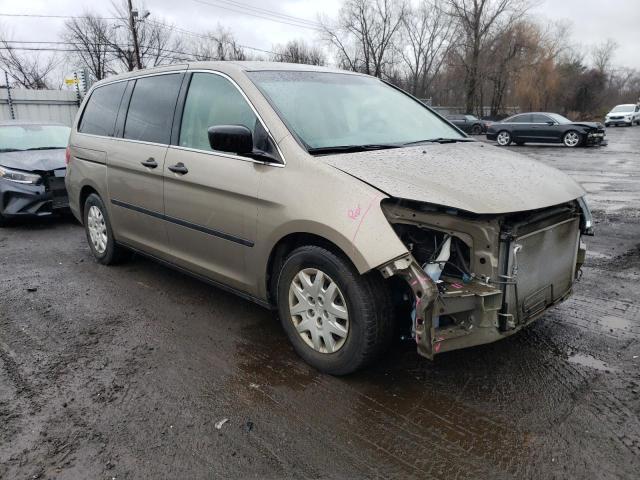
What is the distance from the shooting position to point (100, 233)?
5.41m

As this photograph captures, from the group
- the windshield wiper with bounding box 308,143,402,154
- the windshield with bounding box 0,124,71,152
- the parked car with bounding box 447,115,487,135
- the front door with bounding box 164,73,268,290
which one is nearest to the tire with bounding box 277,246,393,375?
the front door with bounding box 164,73,268,290

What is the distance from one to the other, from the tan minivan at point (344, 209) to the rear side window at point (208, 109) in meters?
0.01

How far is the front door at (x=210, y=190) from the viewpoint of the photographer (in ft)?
11.3

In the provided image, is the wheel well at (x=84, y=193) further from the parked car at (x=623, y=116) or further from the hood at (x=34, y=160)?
the parked car at (x=623, y=116)

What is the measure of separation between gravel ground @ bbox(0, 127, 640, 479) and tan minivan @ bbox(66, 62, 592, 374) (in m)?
0.35

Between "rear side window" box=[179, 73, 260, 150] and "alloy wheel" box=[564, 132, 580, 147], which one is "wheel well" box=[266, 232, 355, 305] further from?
"alloy wheel" box=[564, 132, 580, 147]

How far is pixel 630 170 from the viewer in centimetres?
1356

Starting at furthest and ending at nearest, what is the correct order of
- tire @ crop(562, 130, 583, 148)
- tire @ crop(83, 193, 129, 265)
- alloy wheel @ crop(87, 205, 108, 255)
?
tire @ crop(562, 130, 583, 148), alloy wheel @ crop(87, 205, 108, 255), tire @ crop(83, 193, 129, 265)

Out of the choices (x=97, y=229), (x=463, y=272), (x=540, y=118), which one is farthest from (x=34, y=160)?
(x=540, y=118)

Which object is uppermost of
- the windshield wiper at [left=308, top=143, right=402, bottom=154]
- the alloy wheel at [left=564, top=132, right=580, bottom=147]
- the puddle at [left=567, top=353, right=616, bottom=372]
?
the windshield wiper at [left=308, top=143, right=402, bottom=154]

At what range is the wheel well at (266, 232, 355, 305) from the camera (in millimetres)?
2992

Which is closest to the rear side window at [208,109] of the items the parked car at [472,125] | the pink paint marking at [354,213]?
the pink paint marking at [354,213]

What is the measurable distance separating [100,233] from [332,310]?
135 inches

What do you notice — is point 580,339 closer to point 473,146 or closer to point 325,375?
point 473,146
